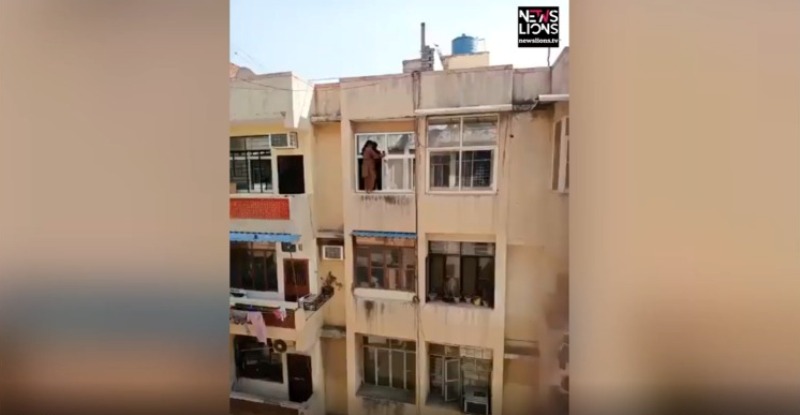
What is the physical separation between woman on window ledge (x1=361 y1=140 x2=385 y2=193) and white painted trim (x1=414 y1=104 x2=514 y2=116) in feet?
0.68

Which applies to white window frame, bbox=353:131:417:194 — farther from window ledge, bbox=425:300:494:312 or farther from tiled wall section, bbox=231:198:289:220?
window ledge, bbox=425:300:494:312

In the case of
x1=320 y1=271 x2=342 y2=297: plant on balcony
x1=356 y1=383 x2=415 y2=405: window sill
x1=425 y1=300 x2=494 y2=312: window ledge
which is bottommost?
x1=356 y1=383 x2=415 y2=405: window sill

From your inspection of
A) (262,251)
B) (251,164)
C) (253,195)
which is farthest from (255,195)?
(262,251)

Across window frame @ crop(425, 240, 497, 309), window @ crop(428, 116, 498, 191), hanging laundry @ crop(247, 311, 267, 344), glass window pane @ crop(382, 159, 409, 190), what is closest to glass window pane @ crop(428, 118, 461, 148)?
window @ crop(428, 116, 498, 191)

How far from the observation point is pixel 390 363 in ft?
4.80

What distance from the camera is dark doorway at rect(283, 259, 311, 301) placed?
1.45 m

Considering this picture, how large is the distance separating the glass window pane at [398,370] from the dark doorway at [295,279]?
1.43ft

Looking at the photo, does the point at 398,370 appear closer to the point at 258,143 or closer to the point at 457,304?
the point at 457,304
